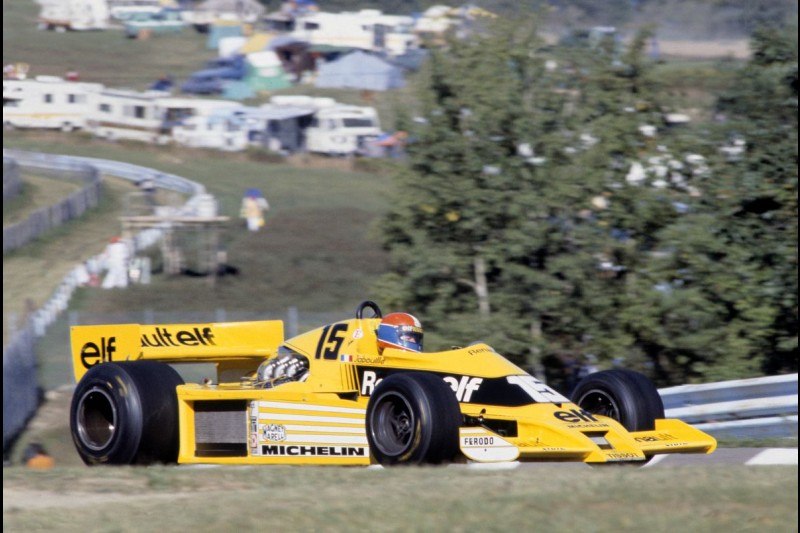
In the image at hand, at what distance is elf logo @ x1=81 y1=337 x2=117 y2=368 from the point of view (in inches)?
414

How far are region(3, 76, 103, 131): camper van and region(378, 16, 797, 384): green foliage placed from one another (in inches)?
1094

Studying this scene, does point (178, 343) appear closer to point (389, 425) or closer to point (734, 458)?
point (389, 425)

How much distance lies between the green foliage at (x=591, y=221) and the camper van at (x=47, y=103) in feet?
91.2

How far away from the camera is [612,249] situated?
20219 millimetres

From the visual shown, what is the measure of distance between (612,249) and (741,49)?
11.6 meters

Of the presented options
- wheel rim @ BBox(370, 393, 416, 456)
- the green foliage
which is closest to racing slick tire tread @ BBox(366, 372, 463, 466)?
wheel rim @ BBox(370, 393, 416, 456)

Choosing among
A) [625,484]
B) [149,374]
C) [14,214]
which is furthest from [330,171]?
[625,484]

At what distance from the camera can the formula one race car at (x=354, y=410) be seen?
829 centimetres

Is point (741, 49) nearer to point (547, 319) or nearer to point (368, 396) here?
point (547, 319)

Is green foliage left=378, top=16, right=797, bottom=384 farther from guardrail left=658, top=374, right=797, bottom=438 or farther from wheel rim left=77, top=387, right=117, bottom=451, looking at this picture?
wheel rim left=77, top=387, right=117, bottom=451

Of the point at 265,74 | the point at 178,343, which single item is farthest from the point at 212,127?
the point at 178,343

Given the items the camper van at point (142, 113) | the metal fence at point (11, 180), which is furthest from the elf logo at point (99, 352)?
the camper van at point (142, 113)

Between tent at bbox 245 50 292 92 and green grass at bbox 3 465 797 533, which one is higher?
tent at bbox 245 50 292 92

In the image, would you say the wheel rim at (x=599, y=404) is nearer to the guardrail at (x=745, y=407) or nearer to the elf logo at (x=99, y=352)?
the guardrail at (x=745, y=407)
